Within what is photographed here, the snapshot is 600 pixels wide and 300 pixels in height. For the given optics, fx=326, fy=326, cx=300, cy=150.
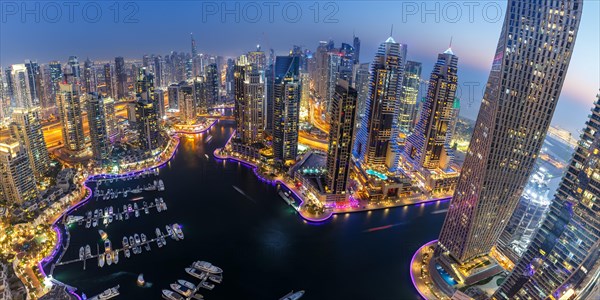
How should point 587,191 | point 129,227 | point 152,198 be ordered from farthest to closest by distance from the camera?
point 152,198 → point 129,227 → point 587,191

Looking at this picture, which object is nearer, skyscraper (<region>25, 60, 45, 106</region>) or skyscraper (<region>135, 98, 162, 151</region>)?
skyscraper (<region>135, 98, 162, 151</region>)

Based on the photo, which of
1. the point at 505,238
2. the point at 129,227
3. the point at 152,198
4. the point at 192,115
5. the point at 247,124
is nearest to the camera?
the point at 505,238

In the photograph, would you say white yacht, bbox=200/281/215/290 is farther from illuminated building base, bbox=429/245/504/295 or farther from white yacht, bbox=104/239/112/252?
illuminated building base, bbox=429/245/504/295

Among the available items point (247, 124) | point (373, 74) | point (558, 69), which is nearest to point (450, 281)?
point (558, 69)

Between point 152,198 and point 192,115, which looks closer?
point 152,198

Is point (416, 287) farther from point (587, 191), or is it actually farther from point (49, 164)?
point (49, 164)

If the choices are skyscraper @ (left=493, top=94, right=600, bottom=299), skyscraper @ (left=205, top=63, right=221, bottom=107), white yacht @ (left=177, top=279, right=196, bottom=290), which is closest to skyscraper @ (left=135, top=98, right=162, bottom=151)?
skyscraper @ (left=205, top=63, right=221, bottom=107)

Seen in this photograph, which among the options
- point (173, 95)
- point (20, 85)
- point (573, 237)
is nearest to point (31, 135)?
point (20, 85)
